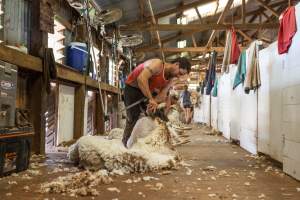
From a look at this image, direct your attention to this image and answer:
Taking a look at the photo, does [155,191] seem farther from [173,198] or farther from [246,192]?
[246,192]

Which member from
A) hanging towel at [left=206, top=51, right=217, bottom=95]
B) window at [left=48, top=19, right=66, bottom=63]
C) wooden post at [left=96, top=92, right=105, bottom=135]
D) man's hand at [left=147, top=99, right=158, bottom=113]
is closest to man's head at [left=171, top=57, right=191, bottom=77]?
man's hand at [left=147, top=99, right=158, bottom=113]

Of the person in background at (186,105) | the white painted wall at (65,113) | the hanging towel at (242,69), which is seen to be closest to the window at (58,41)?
the white painted wall at (65,113)

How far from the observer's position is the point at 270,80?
425 centimetres

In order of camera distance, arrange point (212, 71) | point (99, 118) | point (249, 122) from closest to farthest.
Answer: point (249, 122)
point (99, 118)
point (212, 71)

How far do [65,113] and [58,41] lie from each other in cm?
125

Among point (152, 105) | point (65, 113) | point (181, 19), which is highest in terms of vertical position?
point (181, 19)

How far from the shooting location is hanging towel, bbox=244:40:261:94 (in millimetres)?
4848

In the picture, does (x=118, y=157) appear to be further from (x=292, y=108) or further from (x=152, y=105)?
(x=292, y=108)

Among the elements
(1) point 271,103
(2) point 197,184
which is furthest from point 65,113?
(2) point 197,184

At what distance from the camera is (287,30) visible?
3.46m

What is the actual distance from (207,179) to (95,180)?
40.1 inches

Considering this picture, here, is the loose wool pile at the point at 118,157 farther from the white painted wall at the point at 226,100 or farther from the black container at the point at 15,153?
the white painted wall at the point at 226,100

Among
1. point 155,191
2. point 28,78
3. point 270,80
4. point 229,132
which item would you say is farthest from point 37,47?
point 229,132

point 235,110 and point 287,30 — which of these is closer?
point 287,30
